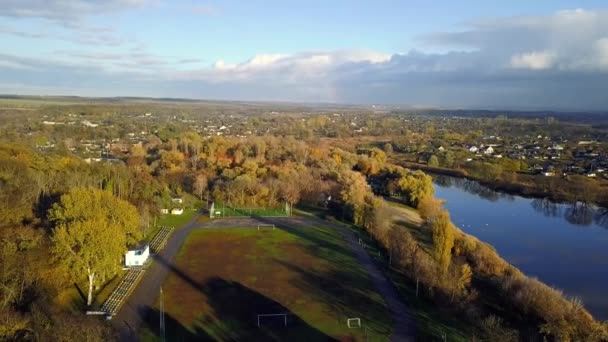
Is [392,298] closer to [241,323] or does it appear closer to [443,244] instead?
[443,244]

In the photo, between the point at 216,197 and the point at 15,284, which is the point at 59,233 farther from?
the point at 216,197

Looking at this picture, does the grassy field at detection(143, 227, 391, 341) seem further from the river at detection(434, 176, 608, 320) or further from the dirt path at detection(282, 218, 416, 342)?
the river at detection(434, 176, 608, 320)

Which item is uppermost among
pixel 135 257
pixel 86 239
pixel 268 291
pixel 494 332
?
pixel 86 239

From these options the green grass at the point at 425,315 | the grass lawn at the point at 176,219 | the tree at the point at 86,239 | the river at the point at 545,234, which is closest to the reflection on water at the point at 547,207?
the river at the point at 545,234

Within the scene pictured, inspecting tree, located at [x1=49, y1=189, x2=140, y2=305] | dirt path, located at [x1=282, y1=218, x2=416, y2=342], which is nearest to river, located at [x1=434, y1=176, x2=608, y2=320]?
dirt path, located at [x1=282, y1=218, x2=416, y2=342]

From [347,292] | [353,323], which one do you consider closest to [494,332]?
[353,323]

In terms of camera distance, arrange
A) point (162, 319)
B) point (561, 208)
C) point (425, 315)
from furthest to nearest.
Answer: point (561, 208)
point (425, 315)
point (162, 319)

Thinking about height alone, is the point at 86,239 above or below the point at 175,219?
above
